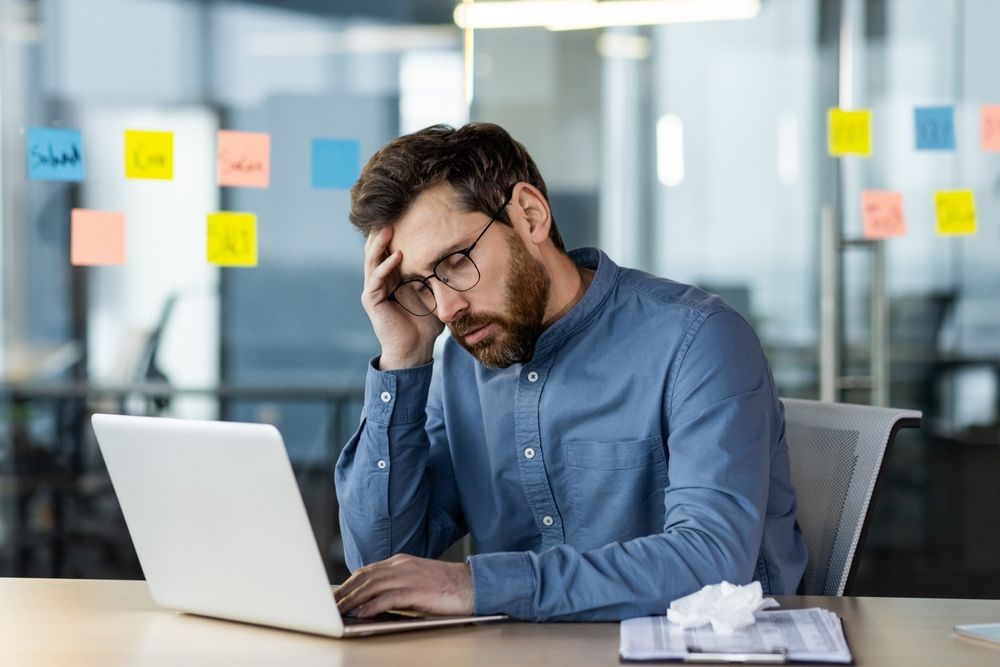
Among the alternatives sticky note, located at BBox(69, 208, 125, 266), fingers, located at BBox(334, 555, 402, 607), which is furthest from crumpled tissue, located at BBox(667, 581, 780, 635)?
sticky note, located at BBox(69, 208, 125, 266)

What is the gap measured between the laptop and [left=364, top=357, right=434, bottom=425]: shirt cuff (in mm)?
431

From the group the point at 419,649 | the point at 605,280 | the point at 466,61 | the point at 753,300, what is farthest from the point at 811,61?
the point at 419,649

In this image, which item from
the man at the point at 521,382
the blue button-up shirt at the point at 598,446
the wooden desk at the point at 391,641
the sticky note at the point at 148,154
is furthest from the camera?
the sticky note at the point at 148,154

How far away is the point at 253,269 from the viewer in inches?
137

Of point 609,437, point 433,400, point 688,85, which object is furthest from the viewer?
point 688,85

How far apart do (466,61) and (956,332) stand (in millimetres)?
1587

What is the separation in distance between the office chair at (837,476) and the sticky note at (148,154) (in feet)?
7.01

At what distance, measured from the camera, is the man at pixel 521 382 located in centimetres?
157

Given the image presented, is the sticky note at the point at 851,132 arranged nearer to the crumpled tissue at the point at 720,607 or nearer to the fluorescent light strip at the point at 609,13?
the fluorescent light strip at the point at 609,13

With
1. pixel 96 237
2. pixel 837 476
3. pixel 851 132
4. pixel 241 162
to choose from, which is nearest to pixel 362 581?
pixel 837 476

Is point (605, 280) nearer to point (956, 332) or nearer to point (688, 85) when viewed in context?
point (688, 85)

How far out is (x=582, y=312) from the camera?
1672mm

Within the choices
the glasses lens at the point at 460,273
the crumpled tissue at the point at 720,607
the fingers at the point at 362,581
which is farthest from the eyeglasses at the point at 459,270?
the crumpled tissue at the point at 720,607

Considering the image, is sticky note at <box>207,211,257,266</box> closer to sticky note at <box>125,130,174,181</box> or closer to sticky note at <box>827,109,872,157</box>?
sticky note at <box>125,130,174,181</box>
